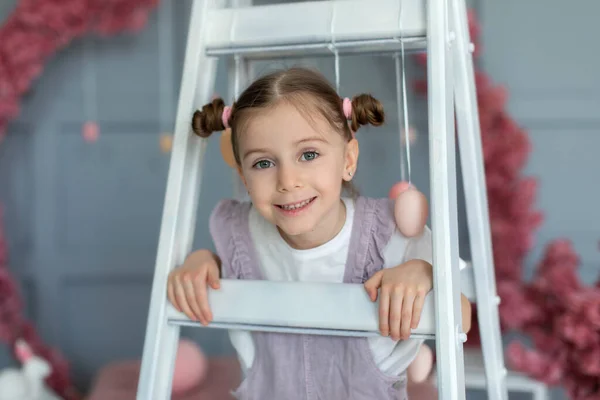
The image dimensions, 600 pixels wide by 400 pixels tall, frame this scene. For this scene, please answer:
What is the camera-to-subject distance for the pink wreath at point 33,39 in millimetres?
1684

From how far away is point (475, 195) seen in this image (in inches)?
42.8

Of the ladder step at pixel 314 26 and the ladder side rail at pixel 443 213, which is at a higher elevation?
the ladder step at pixel 314 26

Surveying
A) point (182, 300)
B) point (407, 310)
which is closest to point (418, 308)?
point (407, 310)

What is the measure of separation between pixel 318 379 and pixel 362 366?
0.22 feet

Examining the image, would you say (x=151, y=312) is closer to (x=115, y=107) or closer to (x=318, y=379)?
(x=318, y=379)

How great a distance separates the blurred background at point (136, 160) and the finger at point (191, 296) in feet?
2.24

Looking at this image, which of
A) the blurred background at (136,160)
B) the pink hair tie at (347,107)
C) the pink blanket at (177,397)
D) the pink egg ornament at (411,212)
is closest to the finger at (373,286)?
the pink egg ornament at (411,212)

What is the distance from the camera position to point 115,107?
6.11 feet

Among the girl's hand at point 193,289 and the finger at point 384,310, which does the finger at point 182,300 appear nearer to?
the girl's hand at point 193,289

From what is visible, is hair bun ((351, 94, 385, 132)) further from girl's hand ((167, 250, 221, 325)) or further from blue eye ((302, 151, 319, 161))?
girl's hand ((167, 250, 221, 325))

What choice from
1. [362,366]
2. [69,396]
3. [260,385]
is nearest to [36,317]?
[69,396]

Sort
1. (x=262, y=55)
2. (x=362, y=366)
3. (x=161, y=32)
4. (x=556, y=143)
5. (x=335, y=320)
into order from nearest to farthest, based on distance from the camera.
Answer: (x=335, y=320) < (x=362, y=366) < (x=262, y=55) < (x=556, y=143) < (x=161, y=32)

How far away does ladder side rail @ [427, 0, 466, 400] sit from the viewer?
0.83 m

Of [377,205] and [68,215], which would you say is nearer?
[377,205]
